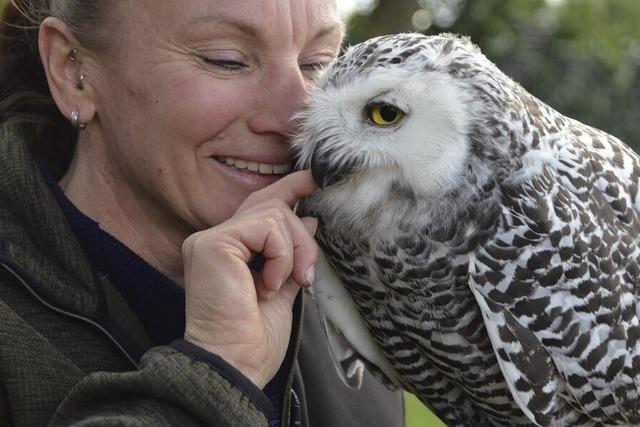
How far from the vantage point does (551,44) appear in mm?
11250

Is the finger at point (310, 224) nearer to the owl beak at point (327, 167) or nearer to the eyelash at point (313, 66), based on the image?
the owl beak at point (327, 167)

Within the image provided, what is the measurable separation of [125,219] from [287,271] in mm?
557

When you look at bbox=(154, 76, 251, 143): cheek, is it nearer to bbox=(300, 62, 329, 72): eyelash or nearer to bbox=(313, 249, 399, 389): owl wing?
bbox=(300, 62, 329, 72): eyelash

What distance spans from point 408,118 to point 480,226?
0.28 meters

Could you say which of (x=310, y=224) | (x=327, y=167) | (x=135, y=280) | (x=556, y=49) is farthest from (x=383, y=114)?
(x=556, y=49)

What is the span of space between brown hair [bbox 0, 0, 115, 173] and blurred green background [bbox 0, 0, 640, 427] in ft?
26.0

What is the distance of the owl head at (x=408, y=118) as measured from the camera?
1.85 m

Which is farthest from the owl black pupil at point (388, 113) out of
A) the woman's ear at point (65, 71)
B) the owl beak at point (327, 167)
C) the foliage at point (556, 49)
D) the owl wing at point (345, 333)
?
the foliage at point (556, 49)

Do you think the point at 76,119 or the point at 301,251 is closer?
the point at 301,251

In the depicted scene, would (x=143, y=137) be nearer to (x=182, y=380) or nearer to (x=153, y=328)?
(x=153, y=328)

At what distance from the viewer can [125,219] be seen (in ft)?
7.13

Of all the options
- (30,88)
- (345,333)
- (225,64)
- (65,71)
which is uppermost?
(225,64)

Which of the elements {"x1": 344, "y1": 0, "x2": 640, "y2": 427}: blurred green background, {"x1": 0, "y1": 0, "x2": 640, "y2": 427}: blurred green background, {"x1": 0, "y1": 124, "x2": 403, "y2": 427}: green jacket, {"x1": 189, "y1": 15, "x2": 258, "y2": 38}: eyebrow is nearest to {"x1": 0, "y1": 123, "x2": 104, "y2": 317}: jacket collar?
{"x1": 0, "y1": 124, "x2": 403, "y2": 427}: green jacket

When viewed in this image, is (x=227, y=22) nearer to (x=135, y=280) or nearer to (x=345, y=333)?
(x=135, y=280)
